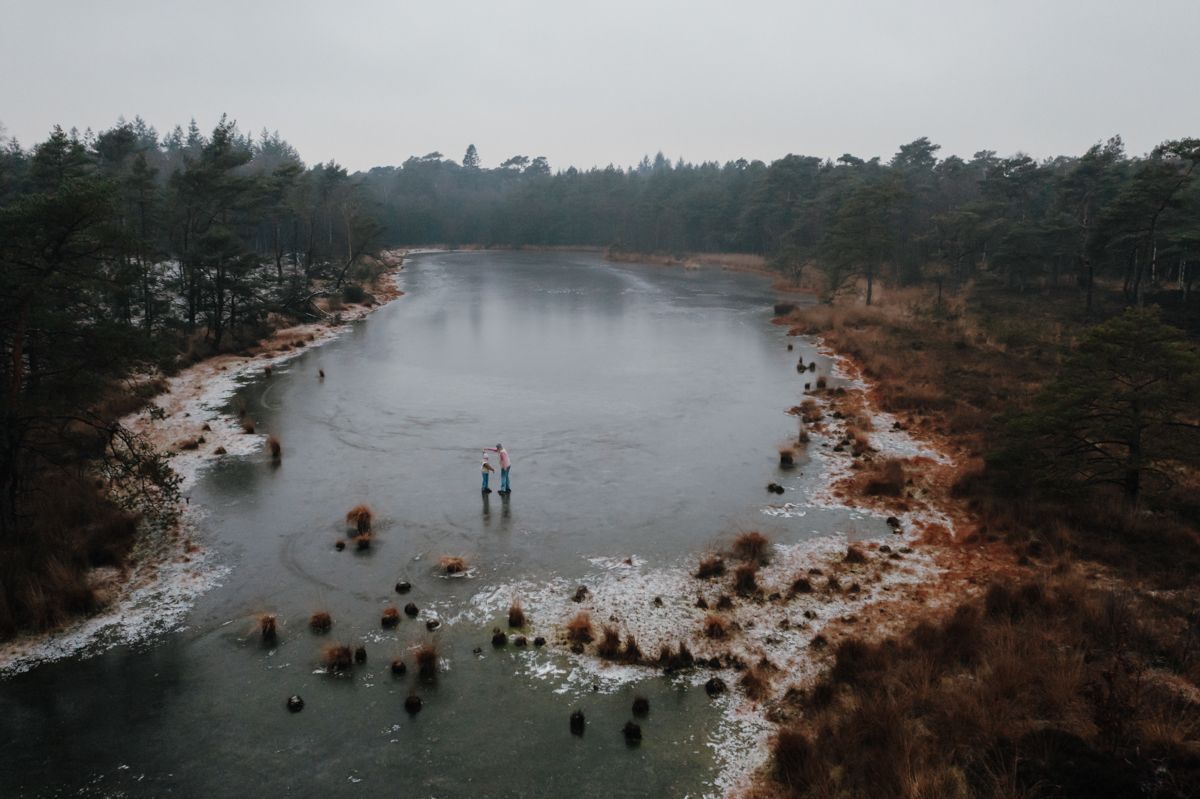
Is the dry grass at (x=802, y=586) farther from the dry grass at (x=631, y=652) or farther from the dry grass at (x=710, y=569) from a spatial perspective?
the dry grass at (x=631, y=652)

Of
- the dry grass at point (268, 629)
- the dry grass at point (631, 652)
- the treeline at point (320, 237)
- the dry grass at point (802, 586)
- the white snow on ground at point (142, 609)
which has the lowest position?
the white snow on ground at point (142, 609)

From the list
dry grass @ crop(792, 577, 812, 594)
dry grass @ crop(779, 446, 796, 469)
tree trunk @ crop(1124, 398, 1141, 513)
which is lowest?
dry grass @ crop(792, 577, 812, 594)

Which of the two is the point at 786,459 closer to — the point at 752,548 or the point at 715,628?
the point at 752,548

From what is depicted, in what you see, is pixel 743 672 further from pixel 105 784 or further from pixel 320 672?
pixel 105 784

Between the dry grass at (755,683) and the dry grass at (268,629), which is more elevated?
the dry grass at (755,683)

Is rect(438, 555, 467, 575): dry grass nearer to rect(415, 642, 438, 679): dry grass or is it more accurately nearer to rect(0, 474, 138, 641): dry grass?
rect(415, 642, 438, 679): dry grass

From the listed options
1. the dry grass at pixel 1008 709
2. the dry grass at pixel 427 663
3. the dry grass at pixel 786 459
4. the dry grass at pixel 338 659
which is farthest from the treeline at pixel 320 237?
the dry grass at pixel 786 459

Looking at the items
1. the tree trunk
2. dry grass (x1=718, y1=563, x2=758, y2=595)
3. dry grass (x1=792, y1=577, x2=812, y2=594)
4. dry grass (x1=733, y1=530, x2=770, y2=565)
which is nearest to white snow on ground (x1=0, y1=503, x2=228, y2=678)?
dry grass (x1=718, y1=563, x2=758, y2=595)

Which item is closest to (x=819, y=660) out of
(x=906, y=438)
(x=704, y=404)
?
(x=906, y=438)

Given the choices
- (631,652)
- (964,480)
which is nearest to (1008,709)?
(631,652)
